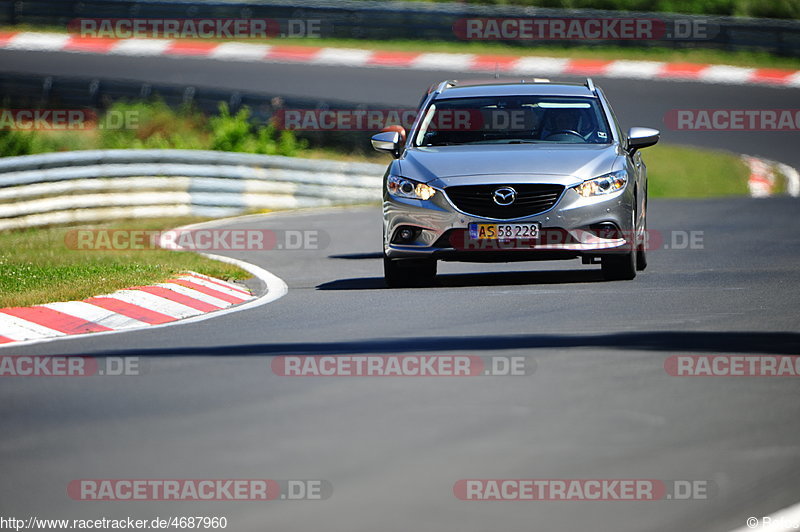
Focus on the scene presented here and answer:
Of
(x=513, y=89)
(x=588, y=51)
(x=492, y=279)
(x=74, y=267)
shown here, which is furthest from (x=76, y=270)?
(x=588, y=51)

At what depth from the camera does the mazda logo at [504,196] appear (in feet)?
40.3

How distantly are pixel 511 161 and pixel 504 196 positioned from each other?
38cm

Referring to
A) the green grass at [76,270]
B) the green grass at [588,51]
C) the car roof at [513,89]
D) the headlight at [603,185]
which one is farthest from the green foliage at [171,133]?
the headlight at [603,185]

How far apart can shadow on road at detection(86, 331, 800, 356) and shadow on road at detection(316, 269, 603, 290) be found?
3.55m

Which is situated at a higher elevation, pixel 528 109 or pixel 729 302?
pixel 528 109

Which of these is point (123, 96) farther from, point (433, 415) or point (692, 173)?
point (433, 415)

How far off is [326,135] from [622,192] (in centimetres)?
1475

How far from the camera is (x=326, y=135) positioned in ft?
88.2

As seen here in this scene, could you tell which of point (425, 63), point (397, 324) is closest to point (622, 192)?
point (397, 324)

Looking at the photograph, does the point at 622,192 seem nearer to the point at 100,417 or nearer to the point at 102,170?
the point at 100,417

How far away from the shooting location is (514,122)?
1349 centimetres

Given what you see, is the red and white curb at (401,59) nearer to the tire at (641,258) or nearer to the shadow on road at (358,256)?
the shadow on road at (358,256)

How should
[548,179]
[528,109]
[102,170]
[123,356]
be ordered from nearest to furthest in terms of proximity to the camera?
[123,356] → [548,179] → [528,109] → [102,170]

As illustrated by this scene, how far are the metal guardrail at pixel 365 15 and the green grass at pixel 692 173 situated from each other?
21.9 feet
